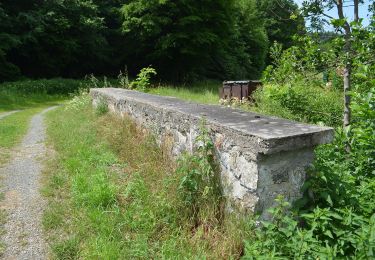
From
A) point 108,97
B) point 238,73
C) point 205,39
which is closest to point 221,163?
point 108,97

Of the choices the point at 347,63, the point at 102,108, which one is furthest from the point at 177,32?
the point at 347,63

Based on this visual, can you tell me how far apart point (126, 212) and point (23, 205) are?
1464 millimetres

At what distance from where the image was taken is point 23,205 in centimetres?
418

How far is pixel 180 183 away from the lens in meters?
3.43

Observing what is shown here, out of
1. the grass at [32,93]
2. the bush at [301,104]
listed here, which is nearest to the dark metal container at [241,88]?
the bush at [301,104]

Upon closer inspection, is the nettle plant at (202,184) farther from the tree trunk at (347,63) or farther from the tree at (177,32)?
the tree at (177,32)

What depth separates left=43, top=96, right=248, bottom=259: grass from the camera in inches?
118

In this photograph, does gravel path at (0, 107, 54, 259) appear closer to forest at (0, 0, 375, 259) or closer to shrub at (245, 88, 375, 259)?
forest at (0, 0, 375, 259)

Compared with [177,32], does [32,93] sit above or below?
below

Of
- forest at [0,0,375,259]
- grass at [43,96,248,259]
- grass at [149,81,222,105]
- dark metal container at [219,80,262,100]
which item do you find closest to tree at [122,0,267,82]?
grass at [149,81,222,105]

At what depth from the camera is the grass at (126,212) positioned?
300 cm

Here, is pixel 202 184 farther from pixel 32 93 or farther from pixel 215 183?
pixel 32 93

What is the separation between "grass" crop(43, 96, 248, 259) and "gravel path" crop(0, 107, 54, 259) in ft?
0.45

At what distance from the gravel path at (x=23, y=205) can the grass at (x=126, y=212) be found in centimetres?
14
